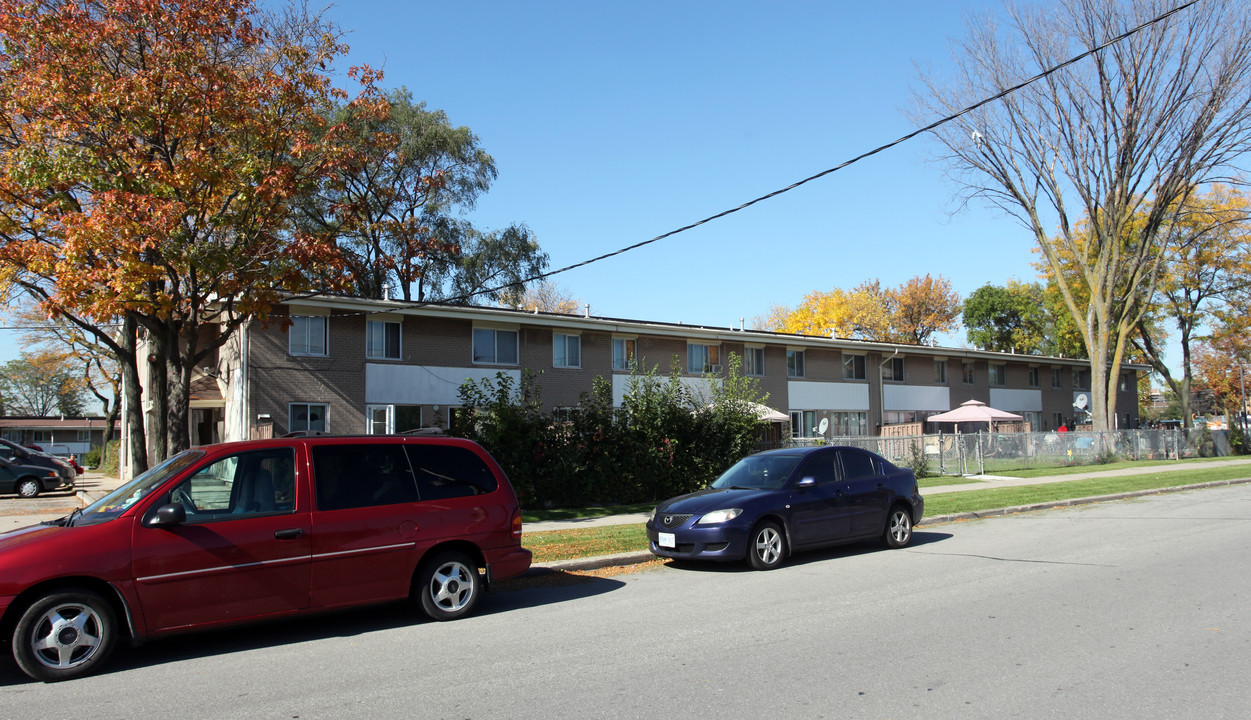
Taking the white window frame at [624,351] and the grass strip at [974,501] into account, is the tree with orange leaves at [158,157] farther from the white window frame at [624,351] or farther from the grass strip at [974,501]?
the white window frame at [624,351]

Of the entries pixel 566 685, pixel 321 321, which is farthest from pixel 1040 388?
pixel 566 685

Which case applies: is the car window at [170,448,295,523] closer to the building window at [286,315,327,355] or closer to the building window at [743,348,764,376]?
the building window at [286,315,327,355]

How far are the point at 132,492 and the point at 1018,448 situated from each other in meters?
29.0

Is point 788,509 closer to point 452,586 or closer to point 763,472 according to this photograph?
point 763,472

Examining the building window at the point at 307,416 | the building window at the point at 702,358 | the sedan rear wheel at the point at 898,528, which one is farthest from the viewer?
the building window at the point at 702,358

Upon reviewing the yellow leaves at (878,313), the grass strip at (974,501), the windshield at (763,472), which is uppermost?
the yellow leaves at (878,313)

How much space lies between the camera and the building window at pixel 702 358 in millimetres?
32609

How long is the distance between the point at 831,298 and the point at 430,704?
63.5m

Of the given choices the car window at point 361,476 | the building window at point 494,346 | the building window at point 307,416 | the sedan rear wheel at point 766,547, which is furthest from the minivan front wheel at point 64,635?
the building window at point 494,346

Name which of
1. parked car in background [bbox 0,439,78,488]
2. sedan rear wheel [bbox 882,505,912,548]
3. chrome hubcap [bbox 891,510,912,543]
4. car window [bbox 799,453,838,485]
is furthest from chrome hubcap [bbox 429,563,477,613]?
parked car in background [bbox 0,439,78,488]

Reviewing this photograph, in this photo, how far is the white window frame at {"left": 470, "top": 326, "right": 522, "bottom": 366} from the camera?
2683cm

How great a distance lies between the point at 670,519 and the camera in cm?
1052

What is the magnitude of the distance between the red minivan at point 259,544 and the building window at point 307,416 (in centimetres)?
1666

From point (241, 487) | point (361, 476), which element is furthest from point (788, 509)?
point (241, 487)
